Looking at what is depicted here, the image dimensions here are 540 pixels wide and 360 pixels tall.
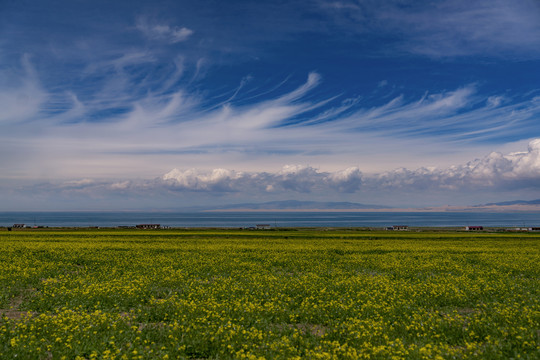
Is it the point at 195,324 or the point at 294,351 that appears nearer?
the point at 294,351

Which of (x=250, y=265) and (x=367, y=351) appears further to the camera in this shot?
(x=250, y=265)

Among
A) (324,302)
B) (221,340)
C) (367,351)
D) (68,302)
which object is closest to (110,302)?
(68,302)

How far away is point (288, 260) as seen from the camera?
106 ft

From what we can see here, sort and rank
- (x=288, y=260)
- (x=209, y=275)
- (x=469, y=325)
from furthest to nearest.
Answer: (x=288, y=260) → (x=209, y=275) → (x=469, y=325)

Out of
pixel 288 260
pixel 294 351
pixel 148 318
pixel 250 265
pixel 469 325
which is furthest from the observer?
pixel 288 260

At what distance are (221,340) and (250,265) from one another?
16.9 m

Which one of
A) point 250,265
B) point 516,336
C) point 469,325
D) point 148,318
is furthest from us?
point 250,265

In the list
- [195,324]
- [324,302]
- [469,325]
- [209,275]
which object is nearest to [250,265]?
[209,275]

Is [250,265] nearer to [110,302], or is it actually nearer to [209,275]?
[209,275]

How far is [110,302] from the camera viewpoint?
16.5 m

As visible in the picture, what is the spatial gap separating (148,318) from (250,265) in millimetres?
14543

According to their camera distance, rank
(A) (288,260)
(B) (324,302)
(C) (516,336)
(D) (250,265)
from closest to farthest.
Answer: (C) (516,336) → (B) (324,302) → (D) (250,265) → (A) (288,260)

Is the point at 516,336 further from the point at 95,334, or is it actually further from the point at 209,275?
the point at 209,275

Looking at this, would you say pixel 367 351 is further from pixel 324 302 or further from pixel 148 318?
pixel 148 318
